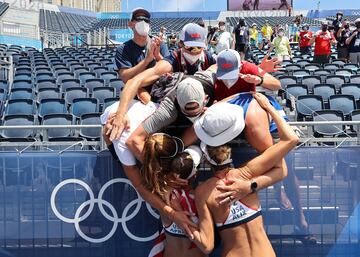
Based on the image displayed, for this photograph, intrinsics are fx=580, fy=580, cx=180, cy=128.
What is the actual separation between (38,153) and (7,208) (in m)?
0.46

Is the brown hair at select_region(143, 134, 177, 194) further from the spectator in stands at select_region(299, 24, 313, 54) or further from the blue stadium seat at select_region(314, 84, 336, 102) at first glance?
the spectator in stands at select_region(299, 24, 313, 54)

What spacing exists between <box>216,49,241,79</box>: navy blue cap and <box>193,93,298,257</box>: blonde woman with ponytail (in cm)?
19

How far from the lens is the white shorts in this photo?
12.0ft

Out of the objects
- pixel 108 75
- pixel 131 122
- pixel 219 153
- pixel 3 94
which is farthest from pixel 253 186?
pixel 108 75

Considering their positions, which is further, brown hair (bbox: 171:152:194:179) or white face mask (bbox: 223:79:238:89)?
white face mask (bbox: 223:79:238:89)

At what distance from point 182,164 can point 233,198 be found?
0.35m

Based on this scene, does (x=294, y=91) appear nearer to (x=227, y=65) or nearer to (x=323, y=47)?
(x=323, y=47)

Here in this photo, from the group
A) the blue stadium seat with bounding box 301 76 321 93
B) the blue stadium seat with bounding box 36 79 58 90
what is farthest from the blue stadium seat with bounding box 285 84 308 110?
the blue stadium seat with bounding box 36 79 58 90

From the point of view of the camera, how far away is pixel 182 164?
Answer: 3.36m

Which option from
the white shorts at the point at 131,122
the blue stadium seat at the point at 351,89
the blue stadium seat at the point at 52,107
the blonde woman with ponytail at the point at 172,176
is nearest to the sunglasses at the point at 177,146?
the blonde woman with ponytail at the point at 172,176

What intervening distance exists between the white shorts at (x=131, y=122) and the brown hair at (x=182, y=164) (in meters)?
0.41

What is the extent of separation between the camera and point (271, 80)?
3.57 m

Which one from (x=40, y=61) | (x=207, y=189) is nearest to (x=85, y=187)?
(x=207, y=189)

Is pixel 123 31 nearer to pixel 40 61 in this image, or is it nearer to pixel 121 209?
pixel 40 61
